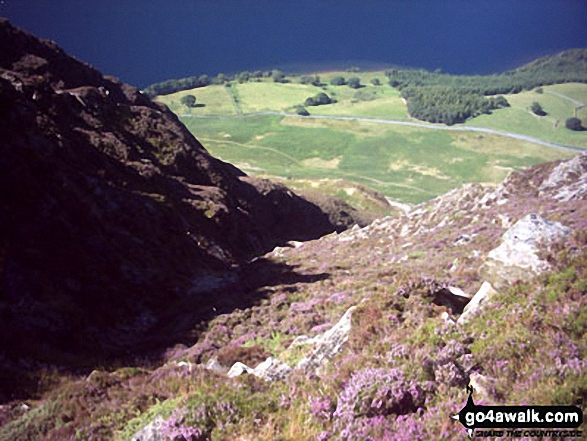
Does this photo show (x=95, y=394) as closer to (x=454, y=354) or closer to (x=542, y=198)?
(x=454, y=354)

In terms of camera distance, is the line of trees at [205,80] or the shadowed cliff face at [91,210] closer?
the shadowed cliff face at [91,210]

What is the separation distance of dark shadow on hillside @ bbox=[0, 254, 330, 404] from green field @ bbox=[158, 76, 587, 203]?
1823 inches

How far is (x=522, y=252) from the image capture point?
11.6 meters

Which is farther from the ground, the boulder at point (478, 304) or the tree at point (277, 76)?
the tree at point (277, 76)

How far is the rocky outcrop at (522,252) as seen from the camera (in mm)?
11141

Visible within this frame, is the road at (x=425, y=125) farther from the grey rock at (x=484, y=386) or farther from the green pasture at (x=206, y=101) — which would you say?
the grey rock at (x=484, y=386)

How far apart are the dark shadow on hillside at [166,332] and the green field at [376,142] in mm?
46301

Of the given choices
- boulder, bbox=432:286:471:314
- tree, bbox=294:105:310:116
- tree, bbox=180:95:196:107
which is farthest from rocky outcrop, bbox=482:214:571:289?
tree, bbox=180:95:196:107

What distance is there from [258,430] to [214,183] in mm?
33655

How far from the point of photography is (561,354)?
5.91 meters

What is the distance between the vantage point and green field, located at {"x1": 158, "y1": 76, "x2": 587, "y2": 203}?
92500 mm

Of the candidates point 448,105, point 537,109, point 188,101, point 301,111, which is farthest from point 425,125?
point 188,101

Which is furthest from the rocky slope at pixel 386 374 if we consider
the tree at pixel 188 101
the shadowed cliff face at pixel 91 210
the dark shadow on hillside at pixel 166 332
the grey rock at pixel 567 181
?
the tree at pixel 188 101

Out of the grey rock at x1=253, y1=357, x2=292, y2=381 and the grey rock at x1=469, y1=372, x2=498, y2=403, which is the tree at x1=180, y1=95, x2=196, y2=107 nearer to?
the grey rock at x1=253, y1=357, x2=292, y2=381
